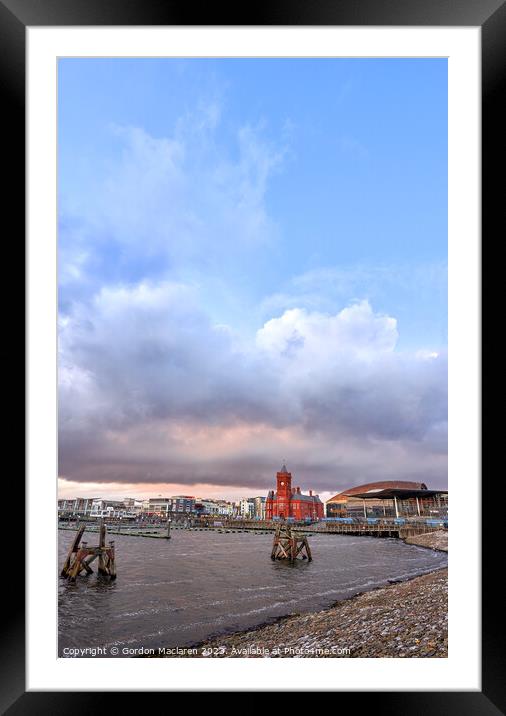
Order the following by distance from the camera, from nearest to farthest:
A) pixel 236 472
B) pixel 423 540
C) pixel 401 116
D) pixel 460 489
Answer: pixel 460 489 < pixel 401 116 < pixel 236 472 < pixel 423 540

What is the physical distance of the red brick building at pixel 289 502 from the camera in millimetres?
4168

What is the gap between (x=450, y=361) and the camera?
180 centimetres

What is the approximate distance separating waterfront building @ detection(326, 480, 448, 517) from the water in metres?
0.82

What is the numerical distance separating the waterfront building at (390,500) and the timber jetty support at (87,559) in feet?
6.88

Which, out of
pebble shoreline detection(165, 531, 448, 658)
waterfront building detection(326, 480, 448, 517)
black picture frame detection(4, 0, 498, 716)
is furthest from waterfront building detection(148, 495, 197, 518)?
black picture frame detection(4, 0, 498, 716)

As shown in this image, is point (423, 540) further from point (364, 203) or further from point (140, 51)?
point (140, 51)

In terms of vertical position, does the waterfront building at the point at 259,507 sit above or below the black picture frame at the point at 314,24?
below

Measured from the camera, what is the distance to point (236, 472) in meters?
3.64

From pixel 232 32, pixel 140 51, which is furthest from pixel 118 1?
pixel 232 32

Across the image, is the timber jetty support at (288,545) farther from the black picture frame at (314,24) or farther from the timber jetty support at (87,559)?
the black picture frame at (314,24)

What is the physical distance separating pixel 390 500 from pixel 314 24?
3.96 m

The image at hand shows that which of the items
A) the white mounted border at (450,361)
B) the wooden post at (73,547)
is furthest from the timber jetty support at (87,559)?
the white mounted border at (450,361)

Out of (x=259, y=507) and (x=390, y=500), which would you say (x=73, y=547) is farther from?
(x=390, y=500)

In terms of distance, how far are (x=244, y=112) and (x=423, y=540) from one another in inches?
190
